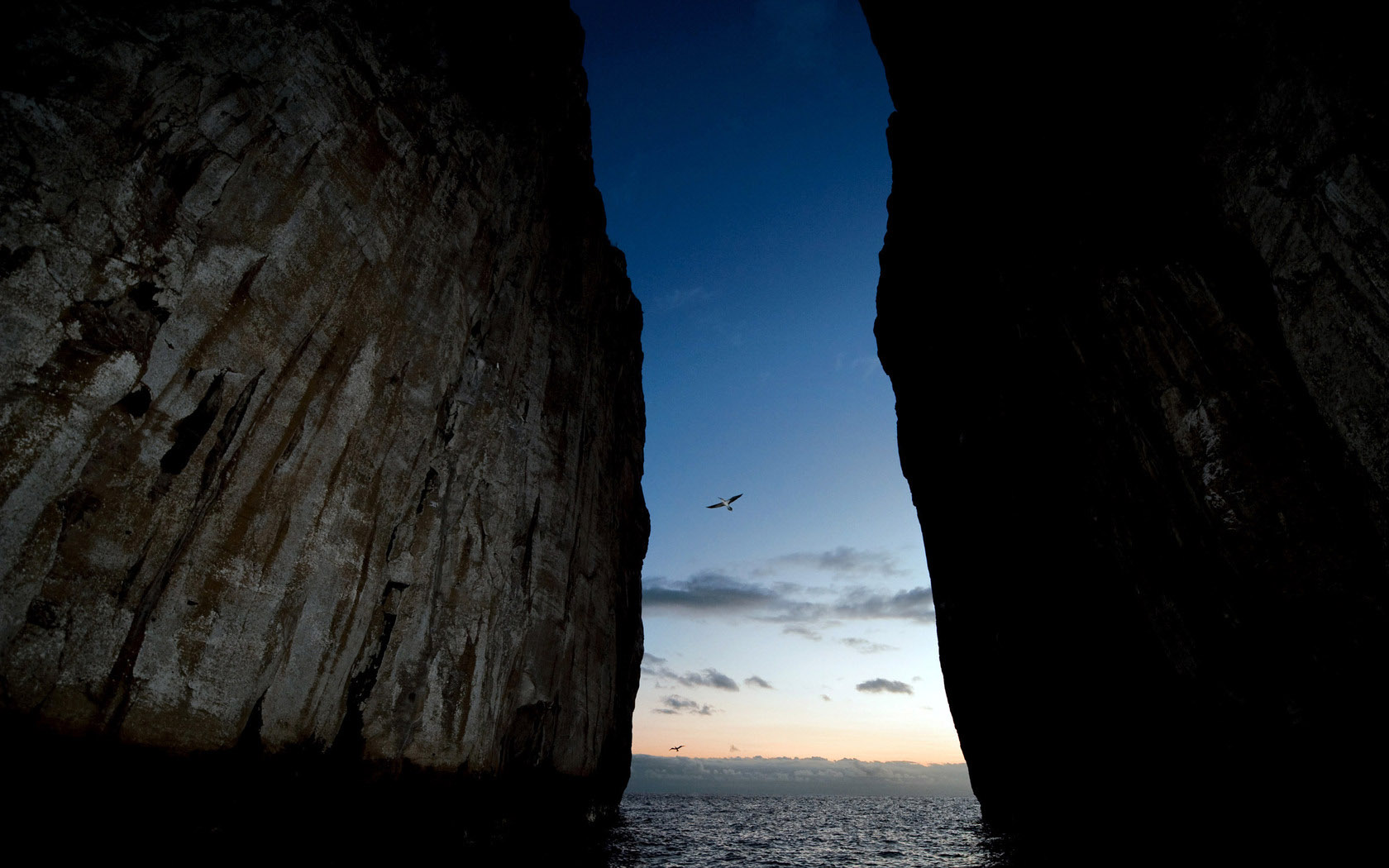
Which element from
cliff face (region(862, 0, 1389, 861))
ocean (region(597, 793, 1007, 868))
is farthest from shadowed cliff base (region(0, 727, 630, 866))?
cliff face (region(862, 0, 1389, 861))

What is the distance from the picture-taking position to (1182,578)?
995cm

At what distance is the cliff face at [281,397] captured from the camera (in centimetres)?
773

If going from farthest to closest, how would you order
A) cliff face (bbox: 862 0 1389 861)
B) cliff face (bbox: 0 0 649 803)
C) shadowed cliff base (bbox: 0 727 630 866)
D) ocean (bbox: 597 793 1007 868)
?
ocean (bbox: 597 793 1007 868) < cliff face (bbox: 0 0 649 803) < cliff face (bbox: 862 0 1389 861) < shadowed cliff base (bbox: 0 727 630 866)

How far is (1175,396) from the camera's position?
9.87 meters

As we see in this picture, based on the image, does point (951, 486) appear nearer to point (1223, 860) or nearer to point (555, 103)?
point (1223, 860)

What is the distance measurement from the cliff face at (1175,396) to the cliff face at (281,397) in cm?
1405

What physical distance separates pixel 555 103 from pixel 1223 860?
92.1 feet

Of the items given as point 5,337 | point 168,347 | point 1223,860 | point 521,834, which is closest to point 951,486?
point 1223,860

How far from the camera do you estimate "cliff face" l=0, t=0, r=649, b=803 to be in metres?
7.73

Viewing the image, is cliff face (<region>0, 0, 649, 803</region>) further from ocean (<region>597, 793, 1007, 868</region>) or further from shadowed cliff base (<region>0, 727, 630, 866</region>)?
ocean (<region>597, 793, 1007, 868</region>)

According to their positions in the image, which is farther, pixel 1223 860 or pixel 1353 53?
pixel 1223 860

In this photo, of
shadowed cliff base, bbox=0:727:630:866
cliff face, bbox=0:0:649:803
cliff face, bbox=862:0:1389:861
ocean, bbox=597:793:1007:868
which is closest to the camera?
shadowed cliff base, bbox=0:727:630:866

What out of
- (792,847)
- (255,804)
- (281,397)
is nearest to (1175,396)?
(281,397)

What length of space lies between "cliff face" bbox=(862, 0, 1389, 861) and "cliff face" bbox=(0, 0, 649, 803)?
14049 millimetres
